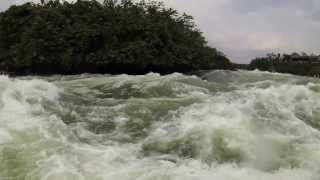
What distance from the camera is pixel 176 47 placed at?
61.0ft

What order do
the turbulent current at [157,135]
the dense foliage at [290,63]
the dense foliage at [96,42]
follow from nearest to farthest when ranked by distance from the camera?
1. the turbulent current at [157,135]
2. the dense foliage at [96,42]
3. the dense foliage at [290,63]

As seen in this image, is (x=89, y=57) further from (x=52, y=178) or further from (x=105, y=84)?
(x=52, y=178)

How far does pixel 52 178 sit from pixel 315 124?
4.08 metres

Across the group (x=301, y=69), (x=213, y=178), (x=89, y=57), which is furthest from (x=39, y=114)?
(x=301, y=69)

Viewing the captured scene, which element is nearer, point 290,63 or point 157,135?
point 157,135

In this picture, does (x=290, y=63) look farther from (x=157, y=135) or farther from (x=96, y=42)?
(x=157, y=135)

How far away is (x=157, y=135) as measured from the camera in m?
7.60

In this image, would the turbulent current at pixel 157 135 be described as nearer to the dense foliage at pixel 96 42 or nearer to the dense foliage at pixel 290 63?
the dense foliage at pixel 96 42

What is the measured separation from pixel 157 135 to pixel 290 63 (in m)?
18.2

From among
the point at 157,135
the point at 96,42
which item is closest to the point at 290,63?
the point at 96,42

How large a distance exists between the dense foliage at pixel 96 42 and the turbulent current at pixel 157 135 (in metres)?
8.12

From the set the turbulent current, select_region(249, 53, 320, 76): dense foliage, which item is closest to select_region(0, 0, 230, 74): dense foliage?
select_region(249, 53, 320, 76): dense foliage

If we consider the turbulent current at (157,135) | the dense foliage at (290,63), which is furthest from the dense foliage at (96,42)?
the turbulent current at (157,135)

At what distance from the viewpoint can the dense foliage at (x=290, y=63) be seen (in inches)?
938
